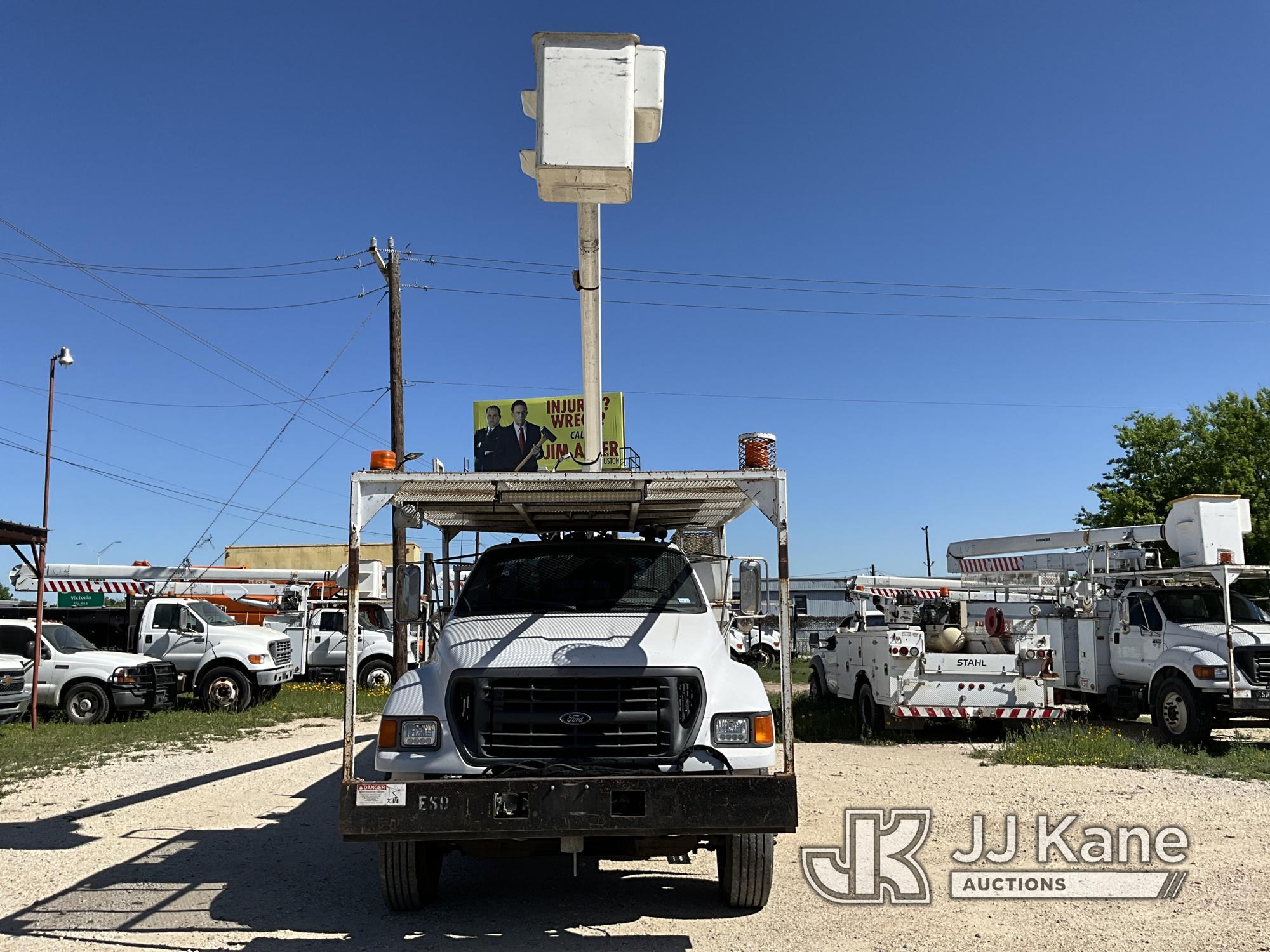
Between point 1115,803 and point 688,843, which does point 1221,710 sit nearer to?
point 1115,803

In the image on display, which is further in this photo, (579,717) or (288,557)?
(288,557)

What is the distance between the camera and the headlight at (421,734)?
5.25 m

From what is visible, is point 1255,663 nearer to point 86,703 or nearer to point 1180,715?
point 1180,715

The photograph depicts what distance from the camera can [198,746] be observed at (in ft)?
42.9

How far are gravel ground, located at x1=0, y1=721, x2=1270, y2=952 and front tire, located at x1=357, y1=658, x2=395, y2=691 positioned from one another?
432 inches

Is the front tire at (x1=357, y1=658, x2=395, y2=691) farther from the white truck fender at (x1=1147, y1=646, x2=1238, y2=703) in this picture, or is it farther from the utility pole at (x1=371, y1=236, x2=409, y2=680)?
the white truck fender at (x1=1147, y1=646, x2=1238, y2=703)

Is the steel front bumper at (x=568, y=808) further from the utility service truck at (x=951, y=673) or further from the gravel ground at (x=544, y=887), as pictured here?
the utility service truck at (x=951, y=673)

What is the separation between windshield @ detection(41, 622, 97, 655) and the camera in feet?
51.6

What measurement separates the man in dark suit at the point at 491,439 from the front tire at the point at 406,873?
26.3 meters

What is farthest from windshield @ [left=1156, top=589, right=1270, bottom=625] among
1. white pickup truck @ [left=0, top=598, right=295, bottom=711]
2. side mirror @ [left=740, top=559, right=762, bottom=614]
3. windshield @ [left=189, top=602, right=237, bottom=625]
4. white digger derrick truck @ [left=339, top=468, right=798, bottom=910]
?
windshield @ [left=189, top=602, right=237, bottom=625]

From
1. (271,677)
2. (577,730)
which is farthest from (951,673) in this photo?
(271,677)

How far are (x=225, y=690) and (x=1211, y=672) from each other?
49.7ft

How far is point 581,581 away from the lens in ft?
21.7

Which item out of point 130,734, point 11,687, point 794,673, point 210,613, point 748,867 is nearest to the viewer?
point 748,867
